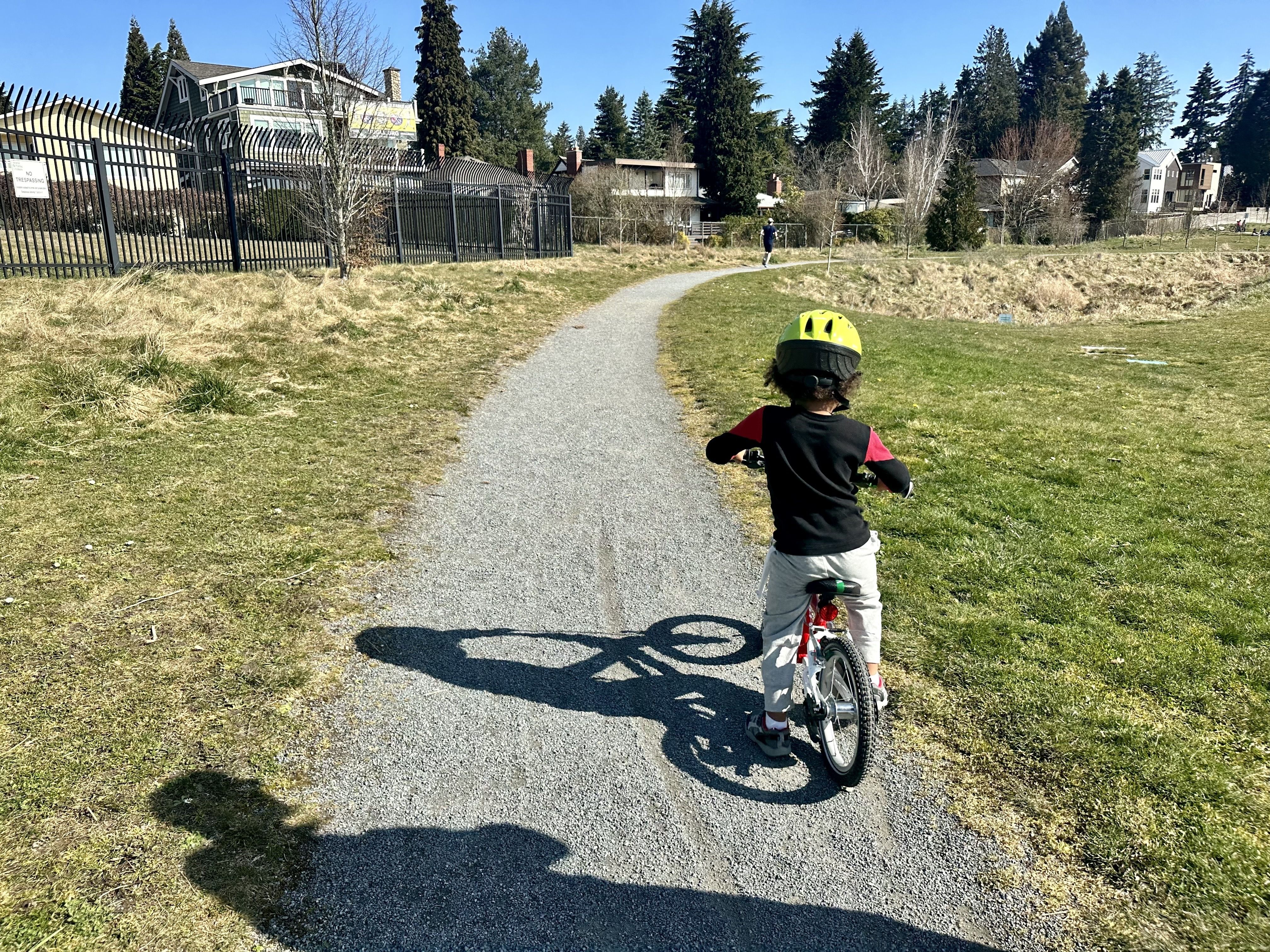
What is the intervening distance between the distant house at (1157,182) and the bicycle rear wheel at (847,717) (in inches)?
4116

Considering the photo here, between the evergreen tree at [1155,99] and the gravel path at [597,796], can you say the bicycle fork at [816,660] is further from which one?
the evergreen tree at [1155,99]

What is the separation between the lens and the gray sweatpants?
3084mm

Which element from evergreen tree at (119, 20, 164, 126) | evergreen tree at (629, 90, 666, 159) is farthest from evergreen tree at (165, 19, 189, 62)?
evergreen tree at (629, 90, 666, 159)

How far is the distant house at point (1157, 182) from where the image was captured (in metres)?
91.1

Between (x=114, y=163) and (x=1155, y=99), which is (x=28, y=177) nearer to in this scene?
(x=114, y=163)

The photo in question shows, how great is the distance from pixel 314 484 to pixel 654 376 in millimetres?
6016

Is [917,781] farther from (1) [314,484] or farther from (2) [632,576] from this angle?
(1) [314,484]

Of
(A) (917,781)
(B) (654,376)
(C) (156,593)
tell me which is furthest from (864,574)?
(B) (654,376)

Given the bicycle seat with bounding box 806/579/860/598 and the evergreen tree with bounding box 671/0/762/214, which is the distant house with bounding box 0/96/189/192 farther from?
the evergreen tree with bounding box 671/0/762/214

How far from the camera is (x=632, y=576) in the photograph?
16.3 feet

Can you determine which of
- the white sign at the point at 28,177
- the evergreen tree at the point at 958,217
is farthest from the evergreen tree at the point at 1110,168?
the white sign at the point at 28,177

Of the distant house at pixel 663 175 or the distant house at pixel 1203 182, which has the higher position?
the distant house at pixel 1203 182

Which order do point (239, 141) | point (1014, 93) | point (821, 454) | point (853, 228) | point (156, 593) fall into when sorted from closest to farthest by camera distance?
point (821, 454)
point (156, 593)
point (239, 141)
point (853, 228)
point (1014, 93)

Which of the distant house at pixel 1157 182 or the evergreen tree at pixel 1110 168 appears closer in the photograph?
the evergreen tree at pixel 1110 168
